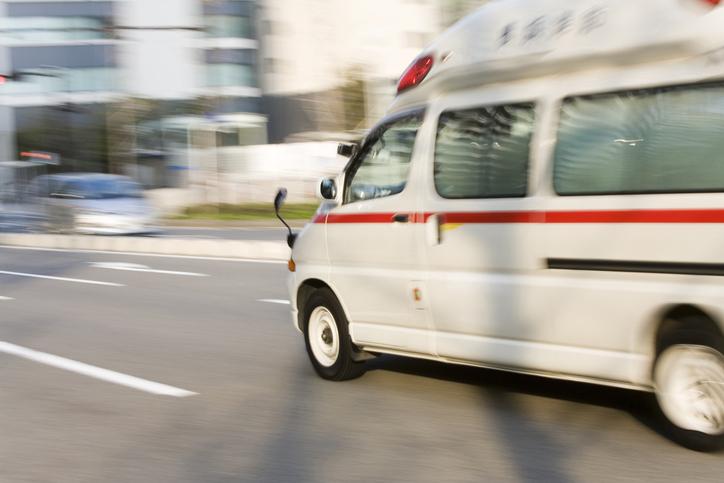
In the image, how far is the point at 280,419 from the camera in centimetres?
639

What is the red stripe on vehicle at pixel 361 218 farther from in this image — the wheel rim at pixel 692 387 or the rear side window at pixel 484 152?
the wheel rim at pixel 692 387

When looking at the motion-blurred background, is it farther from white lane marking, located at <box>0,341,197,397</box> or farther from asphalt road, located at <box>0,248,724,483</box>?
asphalt road, located at <box>0,248,724,483</box>

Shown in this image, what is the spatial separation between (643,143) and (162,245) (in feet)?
55.8

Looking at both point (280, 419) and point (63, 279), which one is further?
point (63, 279)

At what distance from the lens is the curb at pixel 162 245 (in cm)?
1830

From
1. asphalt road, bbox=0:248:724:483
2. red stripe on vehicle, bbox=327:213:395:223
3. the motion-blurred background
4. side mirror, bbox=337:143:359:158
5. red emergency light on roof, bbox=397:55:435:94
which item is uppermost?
the motion-blurred background

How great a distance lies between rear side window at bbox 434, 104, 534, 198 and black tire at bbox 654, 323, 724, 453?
1170 millimetres

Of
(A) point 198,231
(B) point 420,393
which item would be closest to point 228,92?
(A) point 198,231

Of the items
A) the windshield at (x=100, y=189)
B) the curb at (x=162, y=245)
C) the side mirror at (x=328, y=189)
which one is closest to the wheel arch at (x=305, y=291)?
the side mirror at (x=328, y=189)

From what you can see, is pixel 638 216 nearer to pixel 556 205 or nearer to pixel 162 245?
pixel 556 205

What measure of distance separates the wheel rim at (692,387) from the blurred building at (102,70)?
190 feet

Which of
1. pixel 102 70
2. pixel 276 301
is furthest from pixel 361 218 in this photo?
pixel 102 70

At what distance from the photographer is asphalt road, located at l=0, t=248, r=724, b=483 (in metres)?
5.19

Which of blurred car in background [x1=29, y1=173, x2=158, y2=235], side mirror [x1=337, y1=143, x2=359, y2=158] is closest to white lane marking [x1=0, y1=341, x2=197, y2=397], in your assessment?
side mirror [x1=337, y1=143, x2=359, y2=158]
